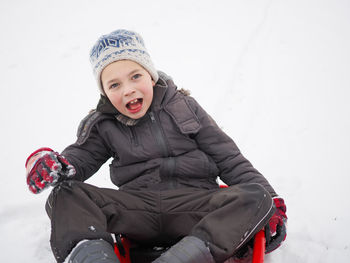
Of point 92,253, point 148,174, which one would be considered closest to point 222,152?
point 148,174

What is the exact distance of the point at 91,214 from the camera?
103 centimetres

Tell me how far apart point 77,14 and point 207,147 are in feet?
14.7

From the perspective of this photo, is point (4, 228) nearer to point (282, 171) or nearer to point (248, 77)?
point (282, 171)

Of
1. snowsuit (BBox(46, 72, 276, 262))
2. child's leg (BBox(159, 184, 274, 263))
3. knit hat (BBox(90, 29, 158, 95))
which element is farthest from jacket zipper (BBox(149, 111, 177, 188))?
knit hat (BBox(90, 29, 158, 95))

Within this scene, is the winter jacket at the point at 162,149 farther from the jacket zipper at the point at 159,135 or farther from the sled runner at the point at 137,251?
the sled runner at the point at 137,251

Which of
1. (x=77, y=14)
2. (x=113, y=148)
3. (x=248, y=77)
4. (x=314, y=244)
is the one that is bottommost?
Answer: (x=314, y=244)

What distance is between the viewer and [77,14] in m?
5.07

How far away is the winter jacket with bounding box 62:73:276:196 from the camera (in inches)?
55.5

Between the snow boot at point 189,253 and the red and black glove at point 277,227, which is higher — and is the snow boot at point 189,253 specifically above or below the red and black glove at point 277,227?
above

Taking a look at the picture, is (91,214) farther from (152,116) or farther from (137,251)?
(152,116)

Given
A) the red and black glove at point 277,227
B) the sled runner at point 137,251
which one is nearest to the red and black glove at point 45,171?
the sled runner at point 137,251

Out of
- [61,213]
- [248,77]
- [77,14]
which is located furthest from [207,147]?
[77,14]

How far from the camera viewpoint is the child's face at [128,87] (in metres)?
1.36

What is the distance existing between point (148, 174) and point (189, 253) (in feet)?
1.85
